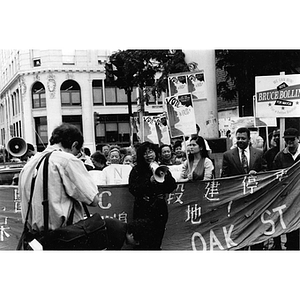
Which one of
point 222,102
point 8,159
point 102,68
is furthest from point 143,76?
point 8,159

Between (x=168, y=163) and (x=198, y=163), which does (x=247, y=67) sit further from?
(x=168, y=163)

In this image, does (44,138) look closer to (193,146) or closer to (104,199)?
(104,199)

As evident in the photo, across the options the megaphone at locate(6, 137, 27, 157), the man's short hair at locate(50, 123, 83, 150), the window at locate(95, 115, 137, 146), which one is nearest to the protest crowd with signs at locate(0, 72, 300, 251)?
the window at locate(95, 115, 137, 146)

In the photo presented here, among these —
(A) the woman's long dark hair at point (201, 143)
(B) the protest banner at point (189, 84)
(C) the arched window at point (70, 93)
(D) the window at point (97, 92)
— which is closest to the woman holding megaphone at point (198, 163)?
(A) the woman's long dark hair at point (201, 143)

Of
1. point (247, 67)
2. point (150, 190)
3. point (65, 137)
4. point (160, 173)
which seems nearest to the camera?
point (65, 137)

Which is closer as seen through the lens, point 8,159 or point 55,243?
point 55,243

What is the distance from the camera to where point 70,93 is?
17.3ft

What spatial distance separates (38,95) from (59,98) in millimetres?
244

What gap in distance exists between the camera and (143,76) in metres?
5.61

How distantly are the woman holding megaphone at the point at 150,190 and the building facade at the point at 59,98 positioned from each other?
432mm

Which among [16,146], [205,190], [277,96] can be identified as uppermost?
Result: [277,96]

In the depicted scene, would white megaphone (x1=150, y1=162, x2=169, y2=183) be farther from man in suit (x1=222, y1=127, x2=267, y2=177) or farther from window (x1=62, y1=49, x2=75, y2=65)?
window (x1=62, y1=49, x2=75, y2=65)

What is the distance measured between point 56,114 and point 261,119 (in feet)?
7.99

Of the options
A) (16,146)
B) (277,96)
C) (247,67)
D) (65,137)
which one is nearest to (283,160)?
(277,96)
